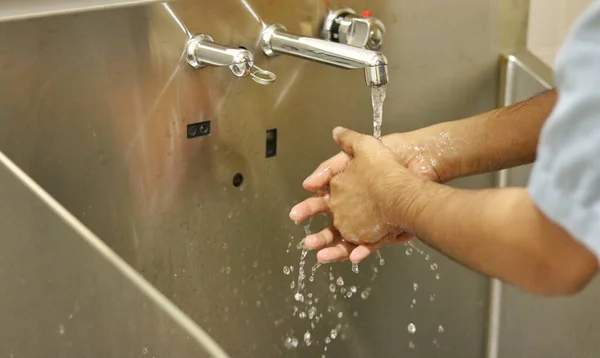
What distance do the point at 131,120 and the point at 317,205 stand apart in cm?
21

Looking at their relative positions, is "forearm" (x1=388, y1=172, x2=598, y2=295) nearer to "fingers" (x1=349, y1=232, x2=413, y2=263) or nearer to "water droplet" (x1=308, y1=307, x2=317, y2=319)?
"fingers" (x1=349, y1=232, x2=413, y2=263)

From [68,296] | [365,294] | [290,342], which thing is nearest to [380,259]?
[365,294]

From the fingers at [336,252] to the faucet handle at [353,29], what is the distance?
23cm

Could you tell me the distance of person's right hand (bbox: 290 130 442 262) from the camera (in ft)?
2.56

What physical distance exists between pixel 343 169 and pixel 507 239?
32 cm

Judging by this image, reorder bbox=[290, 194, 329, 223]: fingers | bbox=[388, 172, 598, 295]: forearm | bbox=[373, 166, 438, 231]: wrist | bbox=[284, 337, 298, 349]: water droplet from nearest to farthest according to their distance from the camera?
1. bbox=[388, 172, 598, 295]: forearm
2. bbox=[373, 166, 438, 231]: wrist
3. bbox=[290, 194, 329, 223]: fingers
4. bbox=[284, 337, 298, 349]: water droplet

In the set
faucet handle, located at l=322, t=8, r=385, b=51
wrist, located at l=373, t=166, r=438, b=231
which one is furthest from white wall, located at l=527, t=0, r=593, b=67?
wrist, located at l=373, t=166, r=438, b=231

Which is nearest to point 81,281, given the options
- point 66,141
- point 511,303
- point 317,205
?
point 66,141

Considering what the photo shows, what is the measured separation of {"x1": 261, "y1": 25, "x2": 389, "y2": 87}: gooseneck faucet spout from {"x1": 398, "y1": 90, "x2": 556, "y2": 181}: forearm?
130mm

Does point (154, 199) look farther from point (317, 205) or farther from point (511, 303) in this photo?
point (511, 303)

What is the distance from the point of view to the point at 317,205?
0.81 meters

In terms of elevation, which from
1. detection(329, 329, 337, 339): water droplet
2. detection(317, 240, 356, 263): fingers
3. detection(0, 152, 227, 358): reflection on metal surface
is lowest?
detection(329, 329, 337, 339): water droplet

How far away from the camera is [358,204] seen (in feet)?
2.37

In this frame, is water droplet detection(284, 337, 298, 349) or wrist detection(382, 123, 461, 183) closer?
wrist detection(382, 123, 461, 183)
